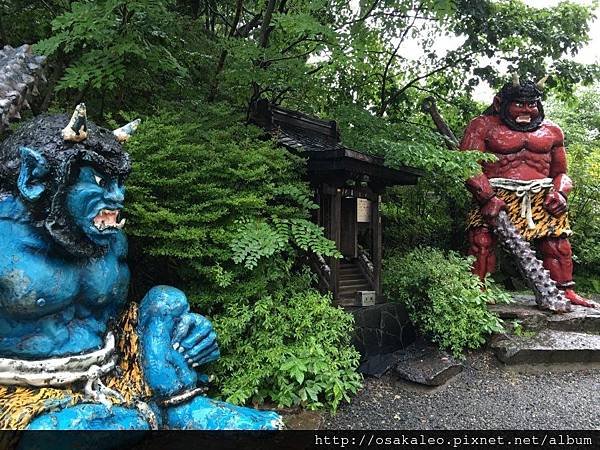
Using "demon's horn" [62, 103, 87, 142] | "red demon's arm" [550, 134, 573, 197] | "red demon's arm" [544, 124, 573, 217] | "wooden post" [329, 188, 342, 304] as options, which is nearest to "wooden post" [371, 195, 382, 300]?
"wooden post" [329, 188, 342, 304]

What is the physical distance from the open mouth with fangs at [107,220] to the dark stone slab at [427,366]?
11.4 ft

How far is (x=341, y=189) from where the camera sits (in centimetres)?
617

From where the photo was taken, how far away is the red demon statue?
713 cm

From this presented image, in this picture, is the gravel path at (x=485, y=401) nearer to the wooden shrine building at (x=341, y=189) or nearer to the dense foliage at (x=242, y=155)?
the dense foliage at (x=242, y=155)

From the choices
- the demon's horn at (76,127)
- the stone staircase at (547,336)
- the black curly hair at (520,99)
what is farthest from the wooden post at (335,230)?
the demon's horn at (76,127)

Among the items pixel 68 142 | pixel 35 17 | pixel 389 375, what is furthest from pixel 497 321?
pixel 35 17

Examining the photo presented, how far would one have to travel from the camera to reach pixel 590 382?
17.2 ft

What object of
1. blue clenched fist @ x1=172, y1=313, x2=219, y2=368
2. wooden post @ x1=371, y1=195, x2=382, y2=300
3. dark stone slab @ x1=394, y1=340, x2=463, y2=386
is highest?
wooden post @ x1=371, y1=195, x2=382, y2=300

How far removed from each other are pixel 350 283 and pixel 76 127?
4.58 meters

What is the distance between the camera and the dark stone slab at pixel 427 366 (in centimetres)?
504

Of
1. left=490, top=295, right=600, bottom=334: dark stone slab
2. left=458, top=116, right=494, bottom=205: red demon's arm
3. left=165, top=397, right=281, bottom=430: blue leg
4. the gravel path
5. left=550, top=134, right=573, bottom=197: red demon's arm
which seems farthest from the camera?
left=550, top=134, right=573, bottom=197: red demon's arm

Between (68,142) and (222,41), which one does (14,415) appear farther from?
(222,41)

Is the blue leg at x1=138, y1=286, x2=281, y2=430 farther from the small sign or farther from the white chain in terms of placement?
the white chain

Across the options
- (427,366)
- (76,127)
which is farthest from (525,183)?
(76,127)
